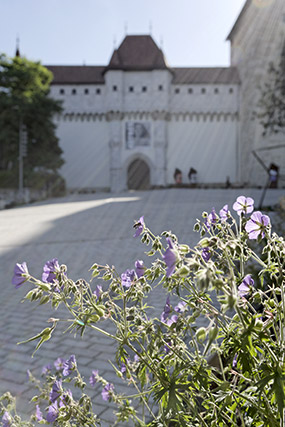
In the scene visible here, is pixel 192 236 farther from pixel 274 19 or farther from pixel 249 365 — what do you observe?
pixel 274 19

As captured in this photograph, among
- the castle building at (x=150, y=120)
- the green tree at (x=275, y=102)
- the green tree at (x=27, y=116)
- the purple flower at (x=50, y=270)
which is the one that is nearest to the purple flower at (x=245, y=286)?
the purple flower at (x=50, y=270)

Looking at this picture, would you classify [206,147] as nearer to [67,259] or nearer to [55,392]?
[67,259]

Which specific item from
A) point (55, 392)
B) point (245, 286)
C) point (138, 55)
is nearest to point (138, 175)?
point (138, 55)

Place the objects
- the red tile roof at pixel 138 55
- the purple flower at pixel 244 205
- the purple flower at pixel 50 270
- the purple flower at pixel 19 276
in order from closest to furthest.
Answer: the purple flower at pixel 19 276 → the purple flower at pixel 50 270 → the purple flower at pixel 244 205 → the red tile roof at pixel 138 55

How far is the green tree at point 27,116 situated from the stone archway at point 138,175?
27.4 ft

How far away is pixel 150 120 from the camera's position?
34094 mm

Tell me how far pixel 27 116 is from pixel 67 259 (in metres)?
22.2

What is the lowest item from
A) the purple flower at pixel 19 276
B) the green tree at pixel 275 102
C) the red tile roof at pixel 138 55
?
the purple flower at pixel 19 276

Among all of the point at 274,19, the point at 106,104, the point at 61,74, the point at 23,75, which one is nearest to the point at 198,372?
the point at 23,75

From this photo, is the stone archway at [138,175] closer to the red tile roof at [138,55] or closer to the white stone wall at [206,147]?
the white stone wall at [206,147]

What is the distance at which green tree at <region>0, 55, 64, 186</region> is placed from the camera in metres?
25.9

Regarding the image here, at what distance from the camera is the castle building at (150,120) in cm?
3378

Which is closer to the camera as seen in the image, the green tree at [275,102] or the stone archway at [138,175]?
the green tree at [275,102]

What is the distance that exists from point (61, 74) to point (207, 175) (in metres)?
16.9
